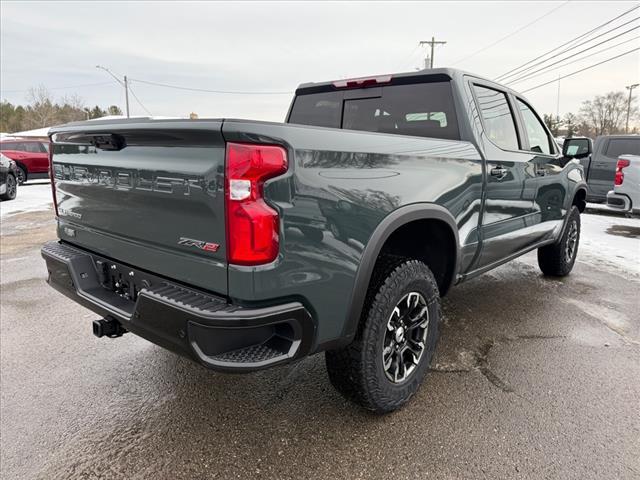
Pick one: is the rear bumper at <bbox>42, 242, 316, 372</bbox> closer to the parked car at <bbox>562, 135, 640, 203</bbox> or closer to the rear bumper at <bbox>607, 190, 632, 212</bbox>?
the rear bumper at <bbox>607, 190, 632, 212</bbox>

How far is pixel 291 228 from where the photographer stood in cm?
178

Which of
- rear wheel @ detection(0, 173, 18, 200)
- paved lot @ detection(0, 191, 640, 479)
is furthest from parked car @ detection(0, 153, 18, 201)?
paved lot @ detection(0, 191, 640, 479)

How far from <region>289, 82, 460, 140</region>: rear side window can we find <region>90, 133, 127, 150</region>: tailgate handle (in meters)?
1.89

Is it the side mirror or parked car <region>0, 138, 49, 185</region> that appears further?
parked car <region>0, 138, 49, 185</region>

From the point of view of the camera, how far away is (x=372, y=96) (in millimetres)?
3416

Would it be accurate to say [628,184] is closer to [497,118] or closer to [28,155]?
[497,118]

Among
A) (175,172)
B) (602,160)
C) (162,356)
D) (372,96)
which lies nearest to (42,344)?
(162,356)

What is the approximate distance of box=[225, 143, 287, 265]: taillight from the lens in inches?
66.4

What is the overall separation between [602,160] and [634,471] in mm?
9895

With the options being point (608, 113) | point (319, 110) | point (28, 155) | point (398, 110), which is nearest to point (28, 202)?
point (28, 155)

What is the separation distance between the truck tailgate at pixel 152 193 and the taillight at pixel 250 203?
5cm

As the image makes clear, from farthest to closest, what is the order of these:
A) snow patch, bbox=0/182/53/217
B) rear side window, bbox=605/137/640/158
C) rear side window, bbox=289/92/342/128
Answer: snow patch, bbox=0/182/53/217 < rear side window, bbox=605/137/640/158 < rear side window, bbox=289/92/342/128

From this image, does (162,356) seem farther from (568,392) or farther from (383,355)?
(568,392)

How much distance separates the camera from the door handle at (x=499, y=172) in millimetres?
3126
